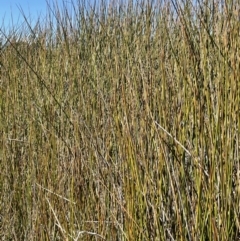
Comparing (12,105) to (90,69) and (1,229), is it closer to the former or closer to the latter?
(90,69)

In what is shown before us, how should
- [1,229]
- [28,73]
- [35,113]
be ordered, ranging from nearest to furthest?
[1,229] → [35,113] → [28,73]

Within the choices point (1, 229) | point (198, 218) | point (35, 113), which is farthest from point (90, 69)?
point (198, 218)

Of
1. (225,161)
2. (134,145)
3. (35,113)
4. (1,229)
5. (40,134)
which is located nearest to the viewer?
(225,161)

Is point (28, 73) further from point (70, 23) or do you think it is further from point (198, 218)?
point (198, 218)

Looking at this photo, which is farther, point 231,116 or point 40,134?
A: point 40,134

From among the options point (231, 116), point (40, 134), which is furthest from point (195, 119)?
point (40, 134)

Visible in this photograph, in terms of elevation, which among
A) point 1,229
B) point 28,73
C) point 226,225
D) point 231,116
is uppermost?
point 28,73

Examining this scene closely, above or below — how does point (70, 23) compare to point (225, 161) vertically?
above

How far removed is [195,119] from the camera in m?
1.05

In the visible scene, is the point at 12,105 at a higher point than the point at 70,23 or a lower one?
lower

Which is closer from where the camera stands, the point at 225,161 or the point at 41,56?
the point at 225,161

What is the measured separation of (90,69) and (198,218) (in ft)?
4.86

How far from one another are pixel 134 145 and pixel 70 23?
65.1 inches

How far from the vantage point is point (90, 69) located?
235 cm
